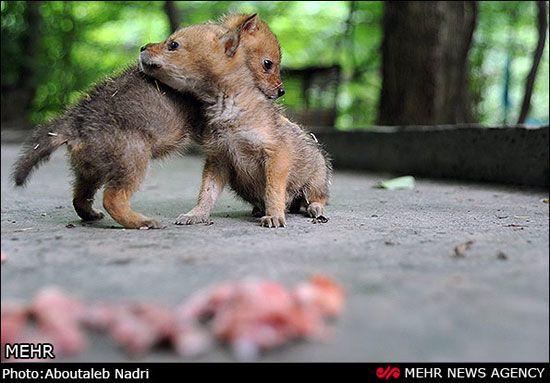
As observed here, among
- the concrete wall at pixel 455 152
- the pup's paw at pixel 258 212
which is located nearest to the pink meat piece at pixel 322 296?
the pup's paw at pixel 258 212

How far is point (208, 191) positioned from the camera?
11.2 feet

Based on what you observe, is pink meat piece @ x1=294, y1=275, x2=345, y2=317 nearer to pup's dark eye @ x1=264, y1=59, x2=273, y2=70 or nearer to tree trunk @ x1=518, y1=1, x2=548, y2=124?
pup's dark eye @ x1=264, y1=59, x2=273, y2=70

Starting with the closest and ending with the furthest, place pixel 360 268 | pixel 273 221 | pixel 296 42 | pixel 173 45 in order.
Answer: pixel 360 268
pixel 273 221
pixel 173 45
pixel 296 42

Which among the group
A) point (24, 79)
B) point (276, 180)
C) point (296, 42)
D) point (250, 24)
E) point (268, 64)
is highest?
point (296, 42)

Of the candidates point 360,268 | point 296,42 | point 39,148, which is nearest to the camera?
point 360,268

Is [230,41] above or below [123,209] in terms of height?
above

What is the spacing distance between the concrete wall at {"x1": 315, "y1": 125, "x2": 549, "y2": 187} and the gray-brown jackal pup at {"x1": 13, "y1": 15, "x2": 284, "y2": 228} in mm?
3031

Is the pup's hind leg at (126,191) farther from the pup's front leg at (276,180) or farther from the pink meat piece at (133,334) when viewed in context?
the pink meat piece at (133,334)

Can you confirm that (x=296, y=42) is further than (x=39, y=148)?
Yes

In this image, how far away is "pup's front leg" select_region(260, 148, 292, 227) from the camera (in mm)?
3253

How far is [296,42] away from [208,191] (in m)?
10.9

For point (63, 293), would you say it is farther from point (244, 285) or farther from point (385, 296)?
point (385, 296)

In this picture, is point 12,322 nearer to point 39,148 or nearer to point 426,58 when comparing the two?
point 39,148

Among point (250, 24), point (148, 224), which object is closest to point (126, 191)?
point (148, 224)
